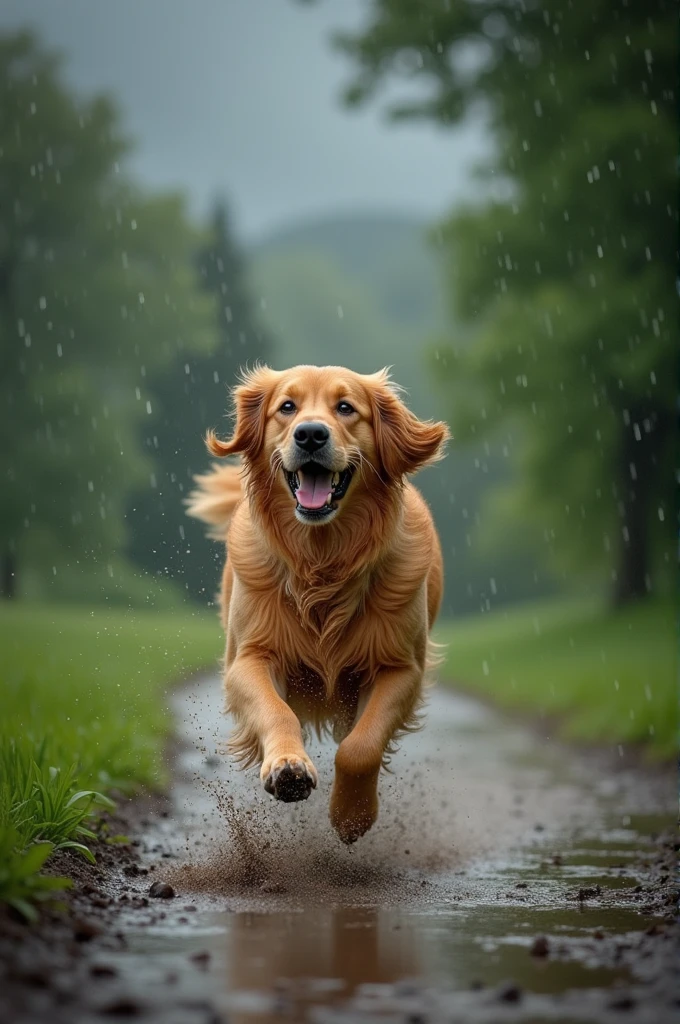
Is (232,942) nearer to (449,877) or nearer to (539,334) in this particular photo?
(449,877)

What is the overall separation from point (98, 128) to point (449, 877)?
29730 millimetres

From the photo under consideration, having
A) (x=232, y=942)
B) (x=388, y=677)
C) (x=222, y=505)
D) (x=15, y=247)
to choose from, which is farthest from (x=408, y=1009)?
(x=15, y=247)

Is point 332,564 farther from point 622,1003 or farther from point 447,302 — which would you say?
point 447,302

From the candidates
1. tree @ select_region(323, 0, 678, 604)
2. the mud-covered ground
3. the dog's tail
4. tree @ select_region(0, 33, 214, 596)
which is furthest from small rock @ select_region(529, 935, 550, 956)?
tree @ select_region(0, 33, 214, 596)

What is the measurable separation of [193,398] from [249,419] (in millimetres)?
34453

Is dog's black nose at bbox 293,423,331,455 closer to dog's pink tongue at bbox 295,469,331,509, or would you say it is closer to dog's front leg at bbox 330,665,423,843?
dog's pink tongue at bbox 295,469,331,509

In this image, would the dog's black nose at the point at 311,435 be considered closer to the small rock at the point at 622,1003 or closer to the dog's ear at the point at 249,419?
the dog's ear at the point at 249,419

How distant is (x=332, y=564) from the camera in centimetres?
529

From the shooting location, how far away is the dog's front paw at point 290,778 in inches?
170

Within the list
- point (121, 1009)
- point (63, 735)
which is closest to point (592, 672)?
point (63, 735)

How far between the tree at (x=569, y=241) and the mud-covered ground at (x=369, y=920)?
1189 centimetres

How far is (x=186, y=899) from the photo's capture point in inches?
172

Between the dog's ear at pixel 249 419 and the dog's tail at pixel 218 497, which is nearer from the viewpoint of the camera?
the dog's ear at pixel 249 419

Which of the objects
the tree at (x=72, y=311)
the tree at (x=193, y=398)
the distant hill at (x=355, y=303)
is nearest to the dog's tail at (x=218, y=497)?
the tree at (x=193, y=398)
